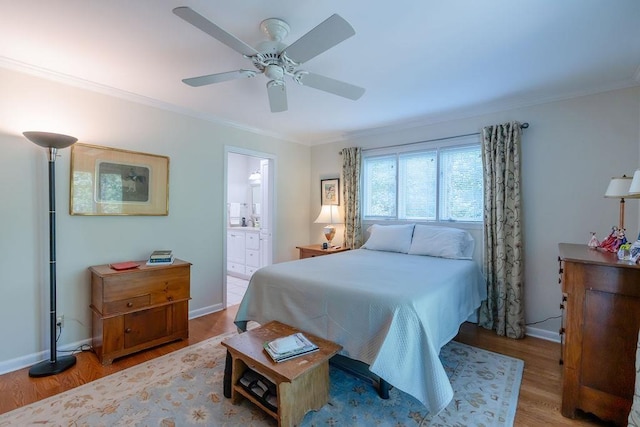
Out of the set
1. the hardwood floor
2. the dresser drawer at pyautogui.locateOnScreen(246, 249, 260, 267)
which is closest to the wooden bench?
the hardwood floor

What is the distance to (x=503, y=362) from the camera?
2.49 m

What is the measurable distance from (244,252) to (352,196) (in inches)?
92.7

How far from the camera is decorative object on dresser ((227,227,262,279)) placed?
5160 mm

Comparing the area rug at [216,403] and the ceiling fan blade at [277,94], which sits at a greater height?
the ceiling fan blade at [277,94]

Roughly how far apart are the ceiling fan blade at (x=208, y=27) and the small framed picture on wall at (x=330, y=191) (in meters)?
2.98

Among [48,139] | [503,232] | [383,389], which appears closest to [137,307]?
[48,139]

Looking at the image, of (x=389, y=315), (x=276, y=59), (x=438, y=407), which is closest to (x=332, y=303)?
(x=389, y=315)

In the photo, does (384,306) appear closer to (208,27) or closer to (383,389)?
(383,389)

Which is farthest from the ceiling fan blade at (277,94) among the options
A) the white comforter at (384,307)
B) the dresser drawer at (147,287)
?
the dresser drawer at (147,287)

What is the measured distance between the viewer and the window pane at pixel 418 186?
372 centimetres

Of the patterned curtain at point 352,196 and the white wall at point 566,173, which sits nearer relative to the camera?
the white wall at point 566,173

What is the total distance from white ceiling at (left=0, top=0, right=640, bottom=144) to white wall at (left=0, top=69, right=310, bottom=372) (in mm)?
206

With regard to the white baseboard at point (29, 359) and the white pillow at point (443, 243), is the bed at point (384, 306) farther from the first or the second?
the white baseboard at point (29, 359)

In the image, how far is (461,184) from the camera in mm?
3500
